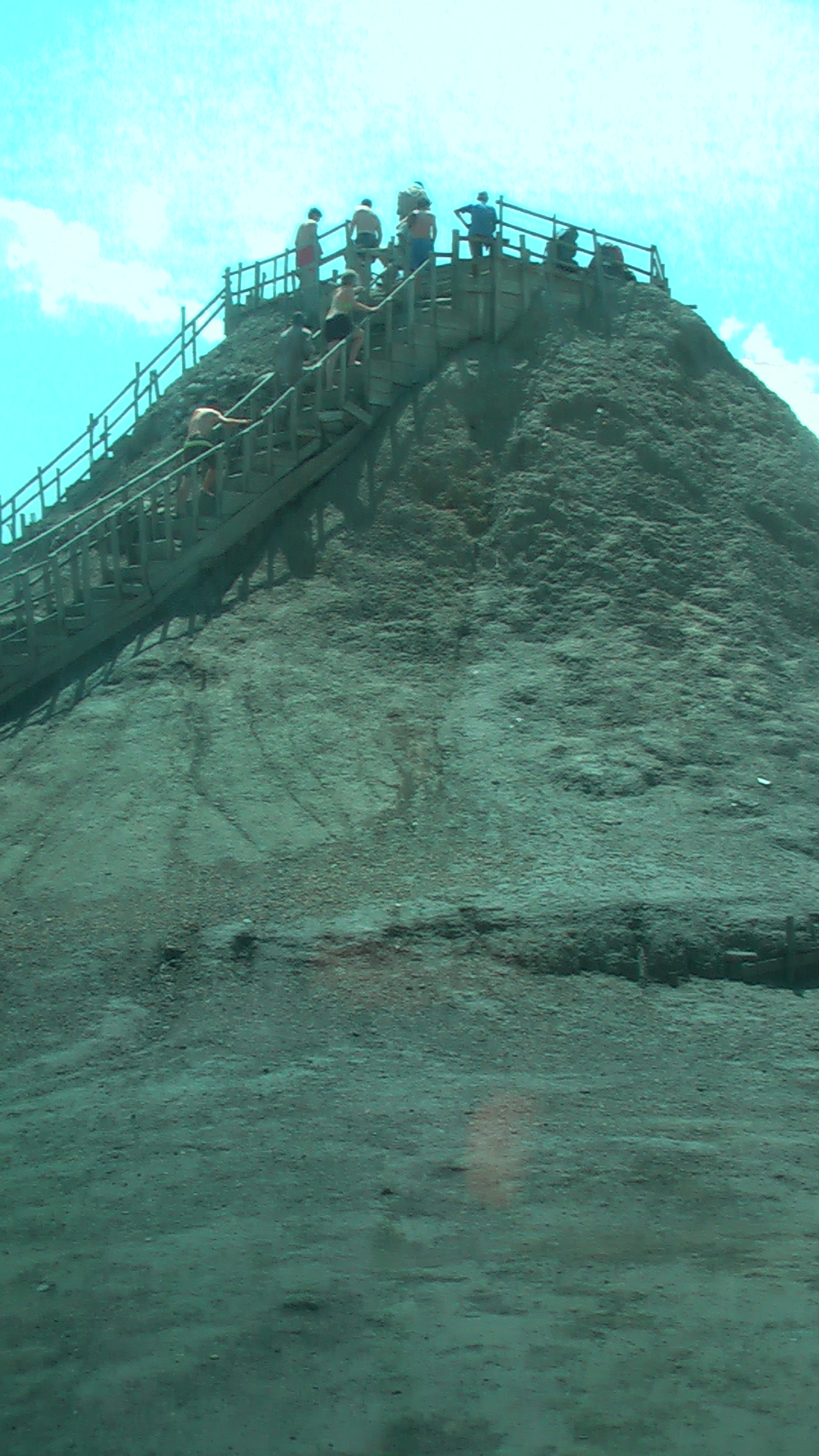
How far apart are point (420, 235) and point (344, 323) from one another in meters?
2.18

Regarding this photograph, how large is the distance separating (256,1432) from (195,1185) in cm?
221

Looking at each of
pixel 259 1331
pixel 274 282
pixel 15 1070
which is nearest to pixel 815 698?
pixel 15 1070

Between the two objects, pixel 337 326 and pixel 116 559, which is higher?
pixel 337 326

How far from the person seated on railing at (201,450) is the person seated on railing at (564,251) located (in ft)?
15.9

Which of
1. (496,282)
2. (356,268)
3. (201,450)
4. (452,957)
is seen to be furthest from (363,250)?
(452,957)

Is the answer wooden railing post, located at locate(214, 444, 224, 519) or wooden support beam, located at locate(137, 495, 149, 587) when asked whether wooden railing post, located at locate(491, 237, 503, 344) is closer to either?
wooden railing post, located at locate(214, 444, 224, 519)

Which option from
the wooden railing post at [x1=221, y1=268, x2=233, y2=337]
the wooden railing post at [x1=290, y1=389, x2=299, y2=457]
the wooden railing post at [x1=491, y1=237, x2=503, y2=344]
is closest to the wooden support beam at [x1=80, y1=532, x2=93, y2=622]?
the wooden railing post at [x1=290, y1=389, x2=299, y2=457]

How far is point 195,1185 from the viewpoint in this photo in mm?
7289

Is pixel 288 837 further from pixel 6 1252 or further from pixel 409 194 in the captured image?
pixel 409 194

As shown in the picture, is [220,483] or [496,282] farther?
[496,282]

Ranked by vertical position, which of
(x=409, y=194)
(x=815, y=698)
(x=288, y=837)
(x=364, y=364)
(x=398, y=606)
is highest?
(x=409, y=194)

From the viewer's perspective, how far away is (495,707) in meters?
12.8

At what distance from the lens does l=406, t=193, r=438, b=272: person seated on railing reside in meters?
17.6

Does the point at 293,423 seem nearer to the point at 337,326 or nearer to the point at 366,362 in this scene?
the point at 366,362
